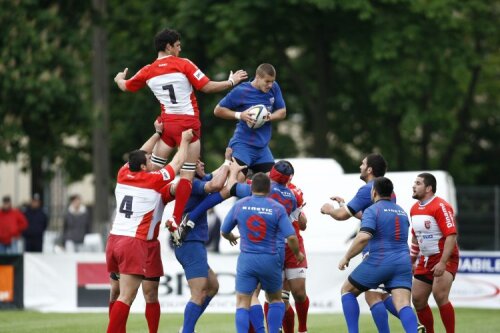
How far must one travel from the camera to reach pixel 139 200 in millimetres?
14953

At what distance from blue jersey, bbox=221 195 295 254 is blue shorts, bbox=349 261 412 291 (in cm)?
119

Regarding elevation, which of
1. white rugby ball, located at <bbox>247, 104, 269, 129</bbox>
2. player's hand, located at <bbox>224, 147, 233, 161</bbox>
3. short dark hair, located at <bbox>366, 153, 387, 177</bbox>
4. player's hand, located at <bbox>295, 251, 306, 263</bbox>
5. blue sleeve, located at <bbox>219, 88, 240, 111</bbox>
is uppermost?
blue sleeve, located at <bbox>219, 88, 240, 111</bbox>

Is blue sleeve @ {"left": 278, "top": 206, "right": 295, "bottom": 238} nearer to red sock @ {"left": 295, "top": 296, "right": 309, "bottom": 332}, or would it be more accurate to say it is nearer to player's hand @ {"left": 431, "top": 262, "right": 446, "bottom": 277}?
red sock @ {"left": 295, "top": 296, "right": 309, "bottom": 332}

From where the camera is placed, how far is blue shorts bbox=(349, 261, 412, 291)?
14742 millimetres

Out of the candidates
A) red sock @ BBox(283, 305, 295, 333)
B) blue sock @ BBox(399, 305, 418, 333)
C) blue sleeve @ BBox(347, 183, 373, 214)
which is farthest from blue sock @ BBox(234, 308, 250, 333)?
blue sleeve @ BBox(347, 183, 373, 214)

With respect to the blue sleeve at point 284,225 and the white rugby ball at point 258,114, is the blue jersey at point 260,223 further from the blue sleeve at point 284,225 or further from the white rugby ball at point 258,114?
the white rugby ball at point 258,114

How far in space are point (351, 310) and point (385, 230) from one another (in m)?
1.19

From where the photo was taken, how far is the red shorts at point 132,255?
48.6 feet

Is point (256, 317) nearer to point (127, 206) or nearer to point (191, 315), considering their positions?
point (191, 315)

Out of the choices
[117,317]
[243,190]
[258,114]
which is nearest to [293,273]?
[243,190]

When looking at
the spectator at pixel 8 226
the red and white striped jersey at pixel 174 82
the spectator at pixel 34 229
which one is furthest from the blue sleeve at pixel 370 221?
the spectator at pixel 34 229

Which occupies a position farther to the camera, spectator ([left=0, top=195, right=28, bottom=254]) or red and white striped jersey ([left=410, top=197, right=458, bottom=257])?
spectator ([left=0, top=195, right=28, bottom=254])

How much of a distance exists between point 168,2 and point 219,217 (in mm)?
11368

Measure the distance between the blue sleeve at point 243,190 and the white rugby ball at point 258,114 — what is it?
1.04 meters
